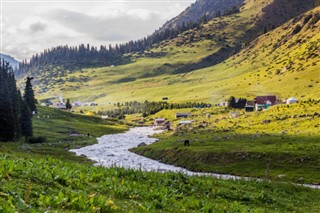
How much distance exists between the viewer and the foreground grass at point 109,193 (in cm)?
1230

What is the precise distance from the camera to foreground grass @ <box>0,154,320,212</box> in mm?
12297

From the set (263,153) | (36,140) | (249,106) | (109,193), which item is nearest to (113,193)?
(109,193)

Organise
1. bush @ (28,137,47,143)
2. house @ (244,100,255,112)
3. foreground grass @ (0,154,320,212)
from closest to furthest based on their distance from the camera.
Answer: foreground grass @ (0,154,320,212), bush @ (28,137,47,143), house @ (244,100,255,112)

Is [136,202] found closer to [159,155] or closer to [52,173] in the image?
[52,173]

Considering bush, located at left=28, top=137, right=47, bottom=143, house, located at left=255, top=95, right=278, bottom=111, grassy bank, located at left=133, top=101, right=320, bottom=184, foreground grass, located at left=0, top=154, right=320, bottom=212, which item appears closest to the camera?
foreground grass, located at left=0, top=154, right=320, bottom=212

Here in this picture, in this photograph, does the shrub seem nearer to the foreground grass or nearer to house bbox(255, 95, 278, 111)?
the foreground grass

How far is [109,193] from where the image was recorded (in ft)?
55.7

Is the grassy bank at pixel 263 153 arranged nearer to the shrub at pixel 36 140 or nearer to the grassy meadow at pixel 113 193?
the grassy meadow at pixel 113 193

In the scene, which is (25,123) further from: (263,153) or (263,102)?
(263,102)

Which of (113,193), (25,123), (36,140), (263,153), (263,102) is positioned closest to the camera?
(113,193)

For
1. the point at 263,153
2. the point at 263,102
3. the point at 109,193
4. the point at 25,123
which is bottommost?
the point at 263,153

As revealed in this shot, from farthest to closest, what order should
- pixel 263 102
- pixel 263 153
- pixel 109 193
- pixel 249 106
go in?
1. pixel 249 106
2. pixel 263 102
3. pixel 263 153
4. pixel 109 193

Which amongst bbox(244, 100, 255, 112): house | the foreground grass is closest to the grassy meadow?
the foreground grass

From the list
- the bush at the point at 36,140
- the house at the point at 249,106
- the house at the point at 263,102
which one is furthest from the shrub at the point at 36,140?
the house at the point at 249,106
